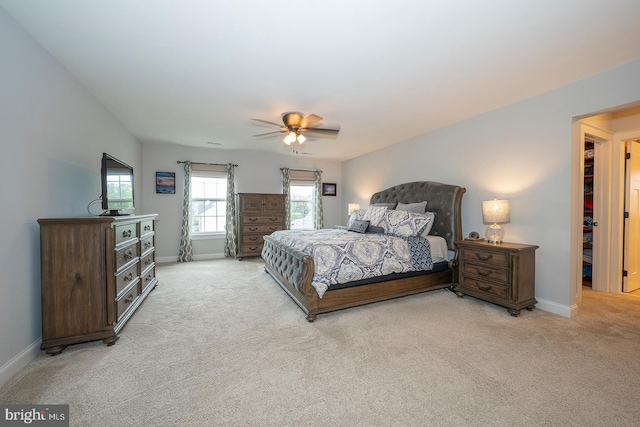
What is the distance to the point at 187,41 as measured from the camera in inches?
82.6

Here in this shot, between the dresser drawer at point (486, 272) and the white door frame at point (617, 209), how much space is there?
207 centimetres

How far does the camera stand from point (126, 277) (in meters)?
2.63

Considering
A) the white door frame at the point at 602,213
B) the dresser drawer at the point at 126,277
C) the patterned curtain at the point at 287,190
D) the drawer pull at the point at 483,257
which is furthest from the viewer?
the patterned curtain at the point at 287,190

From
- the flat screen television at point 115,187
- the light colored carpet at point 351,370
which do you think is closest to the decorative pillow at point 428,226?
the light colored carpet at point 351,370

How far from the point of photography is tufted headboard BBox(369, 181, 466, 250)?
3.87 m

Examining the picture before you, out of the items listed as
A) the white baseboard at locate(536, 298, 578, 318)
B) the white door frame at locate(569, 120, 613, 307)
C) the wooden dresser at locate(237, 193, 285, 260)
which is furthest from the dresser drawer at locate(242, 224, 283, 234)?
the white door frame at locate(569, 120, 613, 307)

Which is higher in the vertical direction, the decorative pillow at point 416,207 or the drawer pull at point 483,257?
the decorative pillow at point 416,207

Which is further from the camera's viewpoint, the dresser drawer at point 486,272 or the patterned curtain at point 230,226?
the patterned curtain at point 230,226

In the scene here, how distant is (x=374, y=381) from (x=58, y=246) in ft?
8.77

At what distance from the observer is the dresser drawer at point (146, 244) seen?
3.23 m

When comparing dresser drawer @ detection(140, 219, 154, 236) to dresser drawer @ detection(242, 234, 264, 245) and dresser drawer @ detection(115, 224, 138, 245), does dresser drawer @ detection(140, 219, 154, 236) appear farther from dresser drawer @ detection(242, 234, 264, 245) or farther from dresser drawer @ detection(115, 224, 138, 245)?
dresser drawer @ detection(242, 234, 264, 245)

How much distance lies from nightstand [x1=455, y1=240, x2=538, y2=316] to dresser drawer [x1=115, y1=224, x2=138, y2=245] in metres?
3.94

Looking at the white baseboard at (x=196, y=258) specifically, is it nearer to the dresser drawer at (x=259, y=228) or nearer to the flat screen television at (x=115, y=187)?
the dresser drawer at (x=259, y=228)

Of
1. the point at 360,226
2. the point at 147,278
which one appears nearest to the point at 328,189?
the point at 360,226
